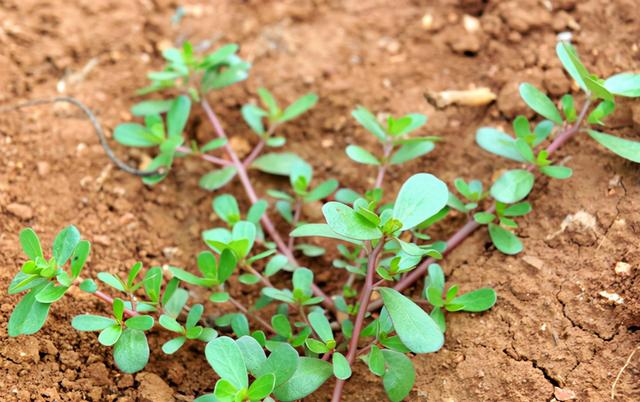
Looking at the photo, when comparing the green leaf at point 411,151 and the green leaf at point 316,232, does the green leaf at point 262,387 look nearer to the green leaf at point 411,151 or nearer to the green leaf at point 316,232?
the green leaf at point 316,232

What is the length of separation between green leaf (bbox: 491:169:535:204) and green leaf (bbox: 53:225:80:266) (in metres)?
1.40

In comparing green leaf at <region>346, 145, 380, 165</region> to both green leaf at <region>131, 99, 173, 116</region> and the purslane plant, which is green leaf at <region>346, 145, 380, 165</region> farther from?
green leaf at <region>131, 99, 173, 116</region>

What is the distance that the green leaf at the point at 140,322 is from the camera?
2041 mm

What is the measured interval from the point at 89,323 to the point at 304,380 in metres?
0.67

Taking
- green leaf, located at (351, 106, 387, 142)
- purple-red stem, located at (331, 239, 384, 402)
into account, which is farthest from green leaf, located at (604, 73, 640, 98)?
purple-red stem, located at (331, 239, 384, 402)

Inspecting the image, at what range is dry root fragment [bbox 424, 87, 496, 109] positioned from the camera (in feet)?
9.37

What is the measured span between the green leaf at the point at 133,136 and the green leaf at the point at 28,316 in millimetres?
856

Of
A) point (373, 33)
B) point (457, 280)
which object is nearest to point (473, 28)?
point (373, 33)

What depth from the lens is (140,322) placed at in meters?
2.05

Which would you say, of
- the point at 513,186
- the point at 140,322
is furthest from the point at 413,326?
the point at 140,322

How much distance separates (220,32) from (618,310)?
7.16 ft

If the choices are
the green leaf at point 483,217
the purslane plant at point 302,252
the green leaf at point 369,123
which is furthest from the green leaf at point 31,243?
the green leaf at point 483,217

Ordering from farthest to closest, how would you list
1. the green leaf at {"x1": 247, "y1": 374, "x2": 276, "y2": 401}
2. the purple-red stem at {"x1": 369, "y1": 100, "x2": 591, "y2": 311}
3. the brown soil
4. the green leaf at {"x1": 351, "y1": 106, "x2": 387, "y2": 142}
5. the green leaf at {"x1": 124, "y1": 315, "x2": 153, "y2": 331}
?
the green leaf at {"x1": 351, "y1": 106, "x2": 387, "y2": 142} → the purple-red stem at {"x1": 369, "y1": 100, "x2": 591, "y2": 311} → the brown soil → the green leaf at {"x1": 124, "y1": 315, "x2": 153, "y2": 331} → the green leaf at {"x1": 247, "y1": 374, "x2": 276, "y2": 401}

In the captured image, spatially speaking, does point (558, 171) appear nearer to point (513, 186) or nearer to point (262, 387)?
point (513, 186)
